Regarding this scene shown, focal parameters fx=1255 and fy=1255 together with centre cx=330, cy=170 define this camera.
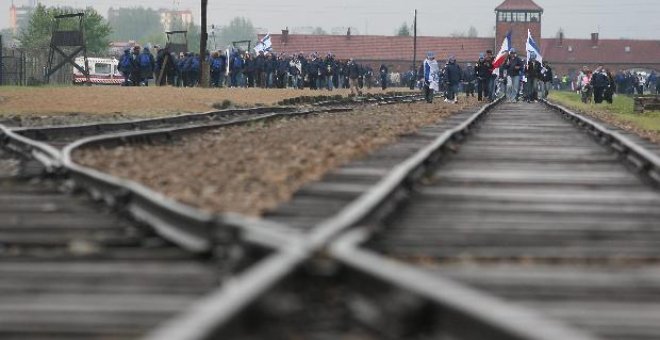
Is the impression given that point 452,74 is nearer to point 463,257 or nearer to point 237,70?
point 237,70

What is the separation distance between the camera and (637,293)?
4.71 metres

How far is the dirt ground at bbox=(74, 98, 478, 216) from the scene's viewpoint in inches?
317

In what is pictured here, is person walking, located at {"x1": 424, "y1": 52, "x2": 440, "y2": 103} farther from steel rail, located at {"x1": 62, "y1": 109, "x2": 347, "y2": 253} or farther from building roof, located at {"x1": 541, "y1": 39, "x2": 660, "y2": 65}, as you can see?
building roof, located at {"x1": 541, "y1": 39, "x2": 660, "y2": 65}

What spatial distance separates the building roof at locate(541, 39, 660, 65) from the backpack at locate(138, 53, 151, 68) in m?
106

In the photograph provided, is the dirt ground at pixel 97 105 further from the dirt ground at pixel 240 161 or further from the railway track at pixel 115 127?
the dirt ground at pixel 240 161

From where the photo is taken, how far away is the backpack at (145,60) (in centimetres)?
4444

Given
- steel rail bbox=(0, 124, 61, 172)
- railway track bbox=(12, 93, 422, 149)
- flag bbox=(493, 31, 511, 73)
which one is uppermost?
flag bbox=(493, 31, 511, 73)

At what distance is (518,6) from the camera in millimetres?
144125

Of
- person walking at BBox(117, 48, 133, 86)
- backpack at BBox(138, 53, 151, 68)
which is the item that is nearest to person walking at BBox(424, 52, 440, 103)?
backpack at BBox(138, 53, 151, 68)

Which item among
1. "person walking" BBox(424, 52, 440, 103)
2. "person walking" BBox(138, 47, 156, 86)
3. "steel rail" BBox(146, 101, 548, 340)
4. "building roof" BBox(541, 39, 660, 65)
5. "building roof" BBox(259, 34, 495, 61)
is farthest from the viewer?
"building roof" BBox(541, 39, 660, 65)

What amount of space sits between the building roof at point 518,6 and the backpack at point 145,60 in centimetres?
10135

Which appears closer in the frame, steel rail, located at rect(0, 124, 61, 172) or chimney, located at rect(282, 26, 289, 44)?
steel rail, located at rect(0, 124, 61, 172)

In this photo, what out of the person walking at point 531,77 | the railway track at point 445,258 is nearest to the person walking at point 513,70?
the person walking at point 531,77

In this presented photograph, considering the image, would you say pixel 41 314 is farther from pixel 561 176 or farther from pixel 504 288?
pixel 561 176
